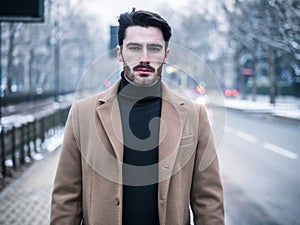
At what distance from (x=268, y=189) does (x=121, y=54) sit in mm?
5734

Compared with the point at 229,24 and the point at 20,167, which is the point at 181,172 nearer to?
the point at 20,167

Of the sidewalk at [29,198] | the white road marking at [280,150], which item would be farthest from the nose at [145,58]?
the white road marking at [280,150]

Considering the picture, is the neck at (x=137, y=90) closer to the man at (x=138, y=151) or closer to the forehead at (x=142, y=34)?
the man at (x=138, y=151)

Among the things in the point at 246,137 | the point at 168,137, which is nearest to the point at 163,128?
the point at 168,137

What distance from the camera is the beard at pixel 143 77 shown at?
6.16ft

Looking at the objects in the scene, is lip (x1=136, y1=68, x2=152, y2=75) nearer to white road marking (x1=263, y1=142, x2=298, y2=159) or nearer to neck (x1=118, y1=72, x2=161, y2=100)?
neck (x1=118, y1=72, x2=161, y2=100)

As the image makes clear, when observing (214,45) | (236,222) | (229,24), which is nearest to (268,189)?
(236,222)

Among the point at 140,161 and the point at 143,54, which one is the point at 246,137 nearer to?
the point at 140,161

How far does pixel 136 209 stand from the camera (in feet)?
6.57

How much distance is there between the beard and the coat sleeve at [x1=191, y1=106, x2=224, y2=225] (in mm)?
356

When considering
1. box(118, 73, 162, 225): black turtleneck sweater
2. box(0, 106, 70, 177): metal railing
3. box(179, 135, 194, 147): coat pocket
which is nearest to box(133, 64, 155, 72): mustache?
box(118, 73, 162, 225): black turtleneck sweater

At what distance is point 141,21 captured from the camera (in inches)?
75.7

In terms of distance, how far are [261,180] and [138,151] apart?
20.3ft

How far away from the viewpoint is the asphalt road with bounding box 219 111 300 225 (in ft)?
18.2
